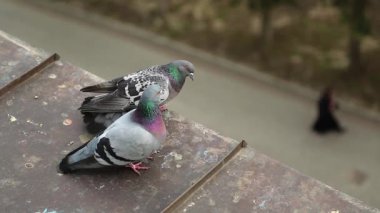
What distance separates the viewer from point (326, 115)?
14.0 meters

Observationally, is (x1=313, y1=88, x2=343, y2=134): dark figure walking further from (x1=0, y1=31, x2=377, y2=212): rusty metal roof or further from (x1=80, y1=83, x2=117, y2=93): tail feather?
(x1=80, y1=83, x2=117, y2=93): tail feather

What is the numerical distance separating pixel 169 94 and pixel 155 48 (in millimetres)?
9898

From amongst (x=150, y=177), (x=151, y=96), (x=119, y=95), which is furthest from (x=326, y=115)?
(x=151, y=96)

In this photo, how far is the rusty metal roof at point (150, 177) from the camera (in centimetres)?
562

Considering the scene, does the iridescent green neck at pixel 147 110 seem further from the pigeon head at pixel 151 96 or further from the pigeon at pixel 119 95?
the pigeon at pixel 119 95

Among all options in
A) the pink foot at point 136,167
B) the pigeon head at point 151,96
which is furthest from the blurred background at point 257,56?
the pigeon head at point 151,96

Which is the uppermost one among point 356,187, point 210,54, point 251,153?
point 251,153

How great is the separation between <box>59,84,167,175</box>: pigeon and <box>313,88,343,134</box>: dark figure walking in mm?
8652

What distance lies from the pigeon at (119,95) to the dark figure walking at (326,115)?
24.0 feet

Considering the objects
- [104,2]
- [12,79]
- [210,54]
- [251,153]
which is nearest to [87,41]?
[104,2]

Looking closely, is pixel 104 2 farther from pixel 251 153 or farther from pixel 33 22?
pixel 251 153

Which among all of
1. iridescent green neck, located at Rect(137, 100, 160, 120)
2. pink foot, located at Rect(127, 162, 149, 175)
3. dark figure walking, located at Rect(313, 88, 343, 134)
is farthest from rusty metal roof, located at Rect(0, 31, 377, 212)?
dark figure walking, located at Rect(313, 88, 343, 134)

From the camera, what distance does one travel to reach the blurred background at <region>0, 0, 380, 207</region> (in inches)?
556

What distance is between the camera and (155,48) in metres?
16.9
